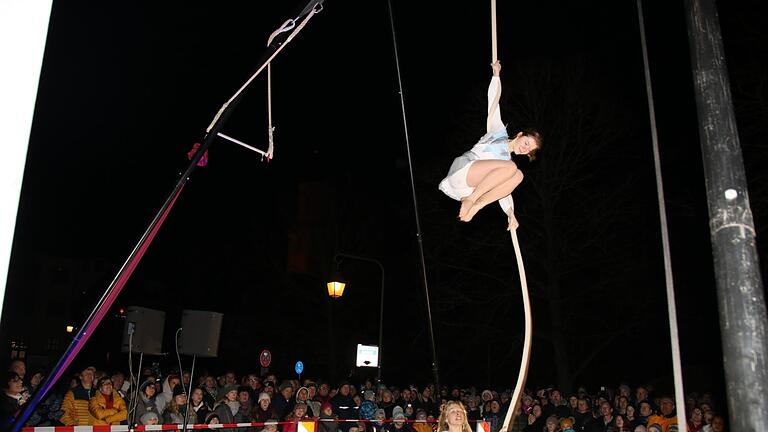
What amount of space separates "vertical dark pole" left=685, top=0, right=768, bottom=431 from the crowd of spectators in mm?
4274

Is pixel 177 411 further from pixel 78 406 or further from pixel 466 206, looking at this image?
pixel 466 206

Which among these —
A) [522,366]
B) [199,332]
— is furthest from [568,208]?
[522,366]

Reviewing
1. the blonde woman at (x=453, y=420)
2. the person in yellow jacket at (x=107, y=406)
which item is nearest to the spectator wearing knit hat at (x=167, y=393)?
the person in yellow jacket at (x=107, y=406)

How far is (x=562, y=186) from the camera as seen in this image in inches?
581

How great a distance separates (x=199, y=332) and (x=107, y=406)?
164 cm

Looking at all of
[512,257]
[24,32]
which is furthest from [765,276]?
[24,32]

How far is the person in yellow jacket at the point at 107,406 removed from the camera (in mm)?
6812

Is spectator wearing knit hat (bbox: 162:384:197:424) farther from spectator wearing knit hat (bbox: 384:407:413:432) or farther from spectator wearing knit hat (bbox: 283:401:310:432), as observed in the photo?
spectator wearing knit hat (bbox: 384:407:413:432)

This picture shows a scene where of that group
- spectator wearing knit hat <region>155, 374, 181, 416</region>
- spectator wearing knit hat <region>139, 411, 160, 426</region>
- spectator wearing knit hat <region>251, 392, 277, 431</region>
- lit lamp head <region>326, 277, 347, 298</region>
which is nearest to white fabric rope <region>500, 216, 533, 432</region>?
spectator wearing knit hat <region>139, 411, 160, 426</region>

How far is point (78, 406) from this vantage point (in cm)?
686

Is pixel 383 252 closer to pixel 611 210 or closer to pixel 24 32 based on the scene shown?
pixel 611 210

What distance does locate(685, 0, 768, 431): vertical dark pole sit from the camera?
7.22ft

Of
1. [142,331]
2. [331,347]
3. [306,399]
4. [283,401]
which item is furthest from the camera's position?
[331,347]

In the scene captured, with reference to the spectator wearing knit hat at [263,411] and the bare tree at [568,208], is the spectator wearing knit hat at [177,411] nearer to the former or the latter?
the spectator wearing knit hat at [263,411]
